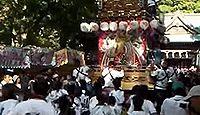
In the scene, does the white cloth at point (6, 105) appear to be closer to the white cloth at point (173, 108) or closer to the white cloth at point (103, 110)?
the white cloth at point (103, 110)

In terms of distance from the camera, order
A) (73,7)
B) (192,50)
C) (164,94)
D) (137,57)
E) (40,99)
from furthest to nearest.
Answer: (192,50) → (73,7) → (137,57) → (164,94) → (40,99)

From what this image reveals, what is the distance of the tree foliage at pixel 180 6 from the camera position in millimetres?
42844

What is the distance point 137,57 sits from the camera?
73.2 feet

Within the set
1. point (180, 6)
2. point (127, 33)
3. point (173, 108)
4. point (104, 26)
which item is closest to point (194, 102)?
point (173, 108)

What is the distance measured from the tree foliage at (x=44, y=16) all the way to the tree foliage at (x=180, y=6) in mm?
15490

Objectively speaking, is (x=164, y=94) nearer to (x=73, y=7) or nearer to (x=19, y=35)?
(x=73, y=7)

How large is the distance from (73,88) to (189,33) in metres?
27.1

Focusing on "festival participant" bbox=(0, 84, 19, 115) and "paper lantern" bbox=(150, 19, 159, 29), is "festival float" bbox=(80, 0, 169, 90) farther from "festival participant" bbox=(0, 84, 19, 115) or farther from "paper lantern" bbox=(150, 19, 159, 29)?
"festival participant" bbox=(0, 84, 19, 115)

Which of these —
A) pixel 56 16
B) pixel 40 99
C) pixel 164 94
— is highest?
pixel 56 16

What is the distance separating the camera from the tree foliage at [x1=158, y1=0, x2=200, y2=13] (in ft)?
141

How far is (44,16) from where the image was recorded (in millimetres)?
29172

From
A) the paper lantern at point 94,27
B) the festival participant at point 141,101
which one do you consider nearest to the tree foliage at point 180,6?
the paper lantern at point 94,27

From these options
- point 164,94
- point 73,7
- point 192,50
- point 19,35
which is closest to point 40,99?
point 164,94

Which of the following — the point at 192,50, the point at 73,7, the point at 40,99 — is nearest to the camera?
the point at 40,99
